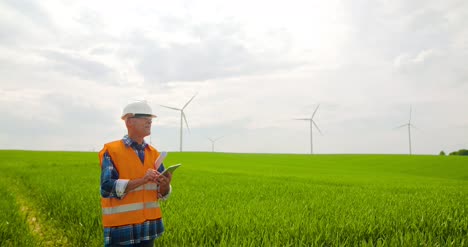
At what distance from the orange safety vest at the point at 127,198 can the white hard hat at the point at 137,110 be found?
1.11 feet

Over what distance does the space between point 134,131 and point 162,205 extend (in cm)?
545

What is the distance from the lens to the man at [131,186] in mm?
3666

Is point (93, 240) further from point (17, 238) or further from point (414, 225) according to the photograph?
point (414, 225)

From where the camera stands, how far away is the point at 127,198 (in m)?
3.81

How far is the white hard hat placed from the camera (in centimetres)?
390

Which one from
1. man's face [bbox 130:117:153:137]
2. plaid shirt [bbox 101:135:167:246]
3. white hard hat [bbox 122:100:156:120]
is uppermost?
white hard hat [bbox 122:100:156:120]

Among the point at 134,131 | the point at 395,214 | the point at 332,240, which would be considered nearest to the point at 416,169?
the point at 395,214

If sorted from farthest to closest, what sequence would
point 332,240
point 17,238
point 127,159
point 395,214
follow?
point 395,214 < point 17,238 < point 332,240 < point 127,159

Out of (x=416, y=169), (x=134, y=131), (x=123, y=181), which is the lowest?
(x=416, y=169)

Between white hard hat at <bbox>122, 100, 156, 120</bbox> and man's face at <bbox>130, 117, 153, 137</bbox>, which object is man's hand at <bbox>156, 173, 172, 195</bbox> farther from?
white hard hat at <bbox>122, 100, 156, 120</bbox>

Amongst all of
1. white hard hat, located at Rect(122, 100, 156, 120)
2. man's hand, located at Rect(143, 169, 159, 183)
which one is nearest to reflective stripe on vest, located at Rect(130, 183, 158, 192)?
man's hand, located at Rect(143, 169, 159, 183)

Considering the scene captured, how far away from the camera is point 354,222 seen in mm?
6457

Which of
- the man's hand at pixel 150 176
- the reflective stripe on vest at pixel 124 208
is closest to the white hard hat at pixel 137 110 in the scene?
the man's hand at pixel 150 176

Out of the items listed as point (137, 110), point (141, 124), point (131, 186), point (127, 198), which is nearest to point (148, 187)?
point (127, 198)
